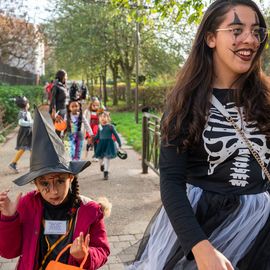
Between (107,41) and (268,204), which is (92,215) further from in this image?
(107,41)

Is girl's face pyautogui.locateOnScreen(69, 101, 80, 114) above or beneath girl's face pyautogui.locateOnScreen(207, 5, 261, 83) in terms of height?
beneath

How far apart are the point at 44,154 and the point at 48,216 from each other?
1.15 ft

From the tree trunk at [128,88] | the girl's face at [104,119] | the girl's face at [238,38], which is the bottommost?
the tree trunk at [128,88]

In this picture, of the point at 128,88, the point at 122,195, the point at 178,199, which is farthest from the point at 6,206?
the point at 128,88

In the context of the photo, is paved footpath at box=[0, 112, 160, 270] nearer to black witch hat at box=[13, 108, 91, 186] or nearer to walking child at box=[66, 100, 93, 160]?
walking child at box=[66, 100, 93, 160]

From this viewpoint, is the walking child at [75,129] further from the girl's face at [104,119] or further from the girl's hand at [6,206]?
the girl's hand at [6,206]

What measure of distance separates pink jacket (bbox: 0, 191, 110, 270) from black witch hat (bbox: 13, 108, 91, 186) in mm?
163

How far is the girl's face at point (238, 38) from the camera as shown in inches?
68.4

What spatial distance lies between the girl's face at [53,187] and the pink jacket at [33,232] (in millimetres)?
79

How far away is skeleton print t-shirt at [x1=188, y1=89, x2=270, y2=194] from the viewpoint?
5.63 ft

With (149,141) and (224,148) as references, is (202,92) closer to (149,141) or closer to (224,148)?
(224,148)

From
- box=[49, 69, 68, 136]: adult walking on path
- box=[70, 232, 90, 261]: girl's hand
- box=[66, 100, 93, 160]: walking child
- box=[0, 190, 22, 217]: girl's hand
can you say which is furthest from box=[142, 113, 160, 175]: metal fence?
box=[70, 232, 90, 261]: girl's hand

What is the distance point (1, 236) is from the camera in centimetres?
233

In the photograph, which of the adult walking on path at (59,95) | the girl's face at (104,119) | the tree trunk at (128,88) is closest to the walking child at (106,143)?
the girl's face at (104,119)
